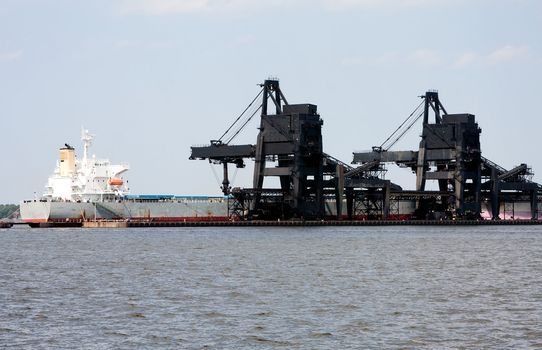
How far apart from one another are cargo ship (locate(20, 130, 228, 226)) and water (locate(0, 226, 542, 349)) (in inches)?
1849

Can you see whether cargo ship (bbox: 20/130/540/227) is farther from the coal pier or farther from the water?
the water

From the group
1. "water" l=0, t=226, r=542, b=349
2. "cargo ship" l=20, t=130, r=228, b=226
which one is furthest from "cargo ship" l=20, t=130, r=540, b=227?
"water" l=0, t=226, r=542, b=349

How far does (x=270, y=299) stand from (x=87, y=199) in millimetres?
80903

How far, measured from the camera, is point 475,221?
13462cm

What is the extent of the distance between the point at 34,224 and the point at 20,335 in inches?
3499

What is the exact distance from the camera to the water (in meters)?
29.9

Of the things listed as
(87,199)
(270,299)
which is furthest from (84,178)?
(270,299)

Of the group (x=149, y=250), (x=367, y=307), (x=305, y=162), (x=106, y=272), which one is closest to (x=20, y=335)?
(x=367, y=307)

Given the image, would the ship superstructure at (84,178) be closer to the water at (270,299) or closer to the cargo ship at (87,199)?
the cargo ship at (87,199)

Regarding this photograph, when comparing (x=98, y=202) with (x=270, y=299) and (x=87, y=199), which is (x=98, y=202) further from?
(x=270, y=299)

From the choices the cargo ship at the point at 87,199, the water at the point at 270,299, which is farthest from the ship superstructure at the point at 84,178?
the water at the point at 270,299

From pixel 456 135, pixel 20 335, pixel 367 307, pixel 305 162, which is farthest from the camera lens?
pixel 456 135

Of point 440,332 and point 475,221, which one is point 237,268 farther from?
point 475,221

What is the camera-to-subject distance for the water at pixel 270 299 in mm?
29891
